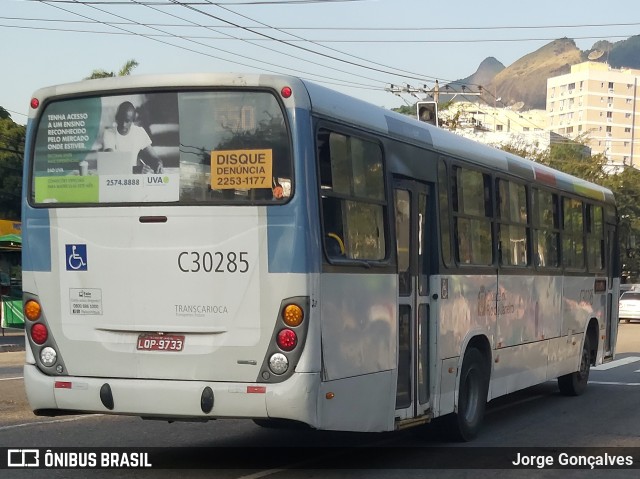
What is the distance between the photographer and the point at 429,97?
52.9 m

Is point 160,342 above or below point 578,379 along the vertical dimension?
above

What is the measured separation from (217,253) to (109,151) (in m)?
1.23

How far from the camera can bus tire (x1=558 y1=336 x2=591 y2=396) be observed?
50.9 feet

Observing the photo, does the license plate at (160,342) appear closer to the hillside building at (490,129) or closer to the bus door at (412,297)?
the bus door at (412,297)

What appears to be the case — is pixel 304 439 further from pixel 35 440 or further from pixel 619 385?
pixel 619 385

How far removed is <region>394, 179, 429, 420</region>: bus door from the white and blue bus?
0.03 meters

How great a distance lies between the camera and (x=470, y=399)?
11141 millimetres

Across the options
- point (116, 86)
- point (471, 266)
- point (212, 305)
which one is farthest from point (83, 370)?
point (471, 266)

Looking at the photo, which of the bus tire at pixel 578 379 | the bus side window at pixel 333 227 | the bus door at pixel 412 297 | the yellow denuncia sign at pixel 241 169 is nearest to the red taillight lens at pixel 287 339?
the bus side window at pixel 333 227

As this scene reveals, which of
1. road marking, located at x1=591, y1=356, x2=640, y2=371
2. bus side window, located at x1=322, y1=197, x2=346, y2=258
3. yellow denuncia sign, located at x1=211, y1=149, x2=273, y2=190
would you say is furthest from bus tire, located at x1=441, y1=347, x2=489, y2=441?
road marking, located at x1=591, y1=356, x2=640, y2=371

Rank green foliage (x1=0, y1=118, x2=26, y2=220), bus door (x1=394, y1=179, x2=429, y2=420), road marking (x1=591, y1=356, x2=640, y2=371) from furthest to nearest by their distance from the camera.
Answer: green foliage (x1=0, y1=118, x2=26, y2=220), road marking (x1=591, y1=356, x2=640, y2=371), bus door (x1=394, y1=179, x2=429, y2=420)

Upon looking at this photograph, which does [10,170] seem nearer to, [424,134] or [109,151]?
[424,134]

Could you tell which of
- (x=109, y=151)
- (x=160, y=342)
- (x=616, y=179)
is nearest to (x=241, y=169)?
(x=109, y=151)

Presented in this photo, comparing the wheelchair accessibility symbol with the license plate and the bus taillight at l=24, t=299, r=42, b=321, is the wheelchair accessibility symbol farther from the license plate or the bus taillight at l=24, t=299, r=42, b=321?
the license plate
